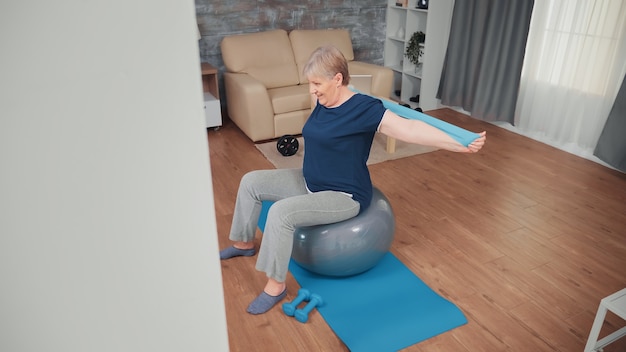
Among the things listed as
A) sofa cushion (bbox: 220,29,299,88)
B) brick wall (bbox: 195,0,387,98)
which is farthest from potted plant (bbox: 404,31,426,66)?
sofa cushion (bbox: 220,29,299,88)

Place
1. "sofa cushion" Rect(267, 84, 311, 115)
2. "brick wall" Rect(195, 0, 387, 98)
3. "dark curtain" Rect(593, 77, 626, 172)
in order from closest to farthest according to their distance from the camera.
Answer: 1. "dark curtain" Rect(593, 77, 626, 172)
2. "sofa cushion" Rect(267, 84, 311, 115)
3. "brick wall" Rect(195, 0, 387, 98)

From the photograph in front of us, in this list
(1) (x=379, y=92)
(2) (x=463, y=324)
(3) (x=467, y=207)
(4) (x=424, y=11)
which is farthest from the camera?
(4) (x=424, y=11)

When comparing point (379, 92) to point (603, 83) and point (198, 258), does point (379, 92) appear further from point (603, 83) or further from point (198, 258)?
point (198, 258)

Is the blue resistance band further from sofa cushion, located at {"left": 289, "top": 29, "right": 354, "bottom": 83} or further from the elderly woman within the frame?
sofa cushion, located at {"left": 289, "top": 29, "right": 354, "bottom": 83}

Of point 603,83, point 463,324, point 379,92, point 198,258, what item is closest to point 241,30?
point 379,92

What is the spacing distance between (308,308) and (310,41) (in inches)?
118

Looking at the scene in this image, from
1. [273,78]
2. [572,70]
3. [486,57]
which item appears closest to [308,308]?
[273,78]

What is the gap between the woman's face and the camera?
2053mm

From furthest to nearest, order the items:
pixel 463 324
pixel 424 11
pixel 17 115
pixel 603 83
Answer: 1. pixel 424 11
2. pixel 603 83
3. pixel 463 324
4. pixel 17 115

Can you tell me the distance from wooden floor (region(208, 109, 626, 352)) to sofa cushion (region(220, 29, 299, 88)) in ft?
2.18

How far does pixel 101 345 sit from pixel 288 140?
3205 millimetres

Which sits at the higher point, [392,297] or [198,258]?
[198,258]

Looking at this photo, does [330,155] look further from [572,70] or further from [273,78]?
[572,70]

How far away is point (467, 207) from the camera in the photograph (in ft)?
10.0
